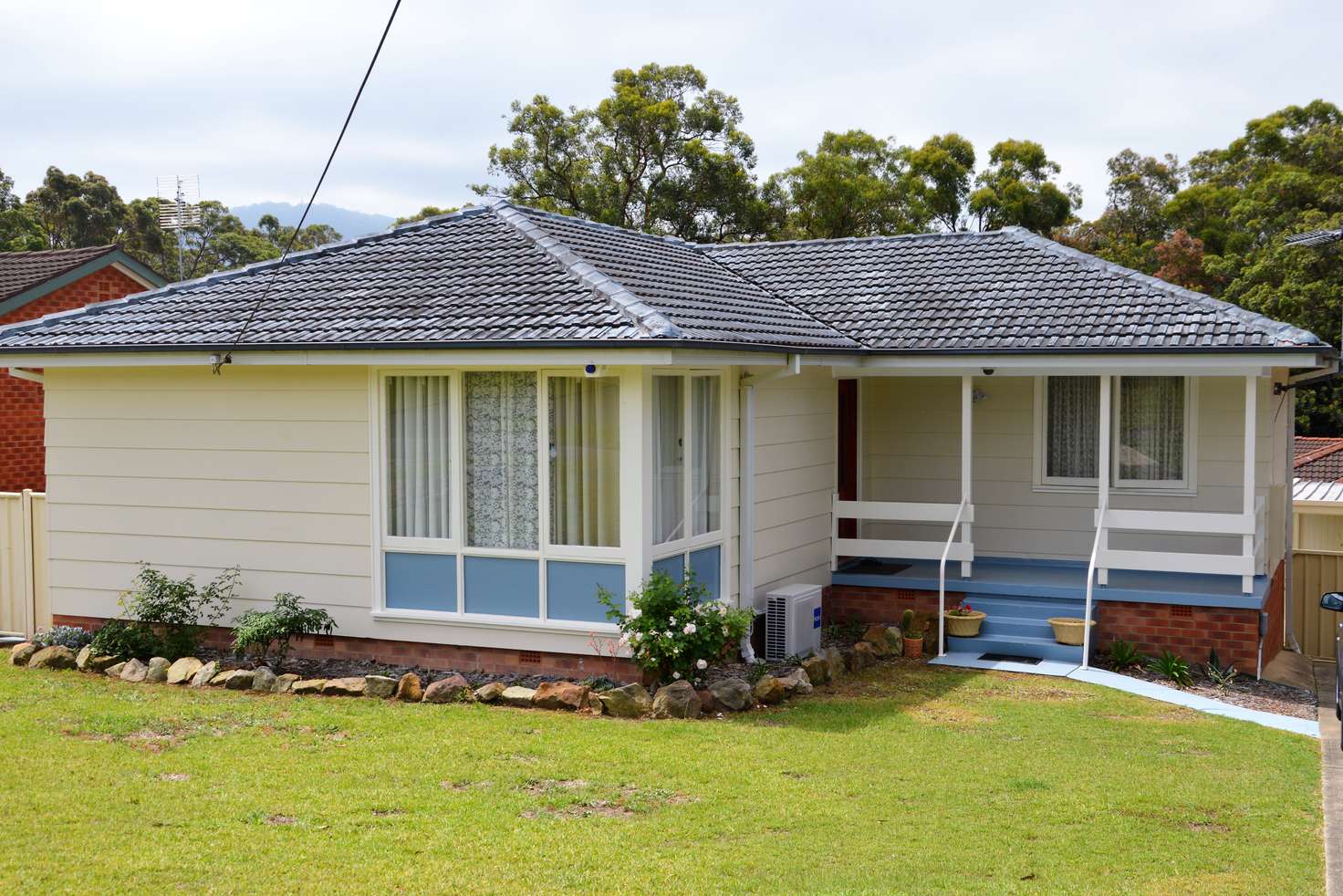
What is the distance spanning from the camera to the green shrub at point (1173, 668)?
12.0 m

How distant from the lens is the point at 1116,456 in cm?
1451

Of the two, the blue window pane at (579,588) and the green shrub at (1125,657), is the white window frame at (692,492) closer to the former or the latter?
the blue window pane at (579,588)

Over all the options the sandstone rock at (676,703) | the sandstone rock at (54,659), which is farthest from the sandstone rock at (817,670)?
the sandstone rock at (54,659)

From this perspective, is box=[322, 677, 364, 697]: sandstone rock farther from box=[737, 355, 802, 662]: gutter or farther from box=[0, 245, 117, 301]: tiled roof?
box=[0, 245, 117, 301]: tiled roof

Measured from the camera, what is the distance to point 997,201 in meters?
40.9

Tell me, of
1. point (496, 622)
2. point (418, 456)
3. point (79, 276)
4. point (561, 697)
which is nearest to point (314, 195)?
point (418, 456)

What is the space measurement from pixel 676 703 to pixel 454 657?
2403mm

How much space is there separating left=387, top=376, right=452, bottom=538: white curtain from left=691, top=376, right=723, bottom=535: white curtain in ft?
6.92

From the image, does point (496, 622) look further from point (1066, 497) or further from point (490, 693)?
point (1066, 497)

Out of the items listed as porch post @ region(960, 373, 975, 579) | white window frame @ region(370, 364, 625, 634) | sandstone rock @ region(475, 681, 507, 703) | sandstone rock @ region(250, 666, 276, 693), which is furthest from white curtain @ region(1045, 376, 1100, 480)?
sandstone rock @ region(250, 666, 276, 693)

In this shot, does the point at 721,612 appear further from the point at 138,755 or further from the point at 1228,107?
the point at 1228,107

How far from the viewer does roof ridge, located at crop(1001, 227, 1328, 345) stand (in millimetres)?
12266

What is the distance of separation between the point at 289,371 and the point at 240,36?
3.01 metres

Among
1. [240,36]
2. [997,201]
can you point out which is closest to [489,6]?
[240,36]
